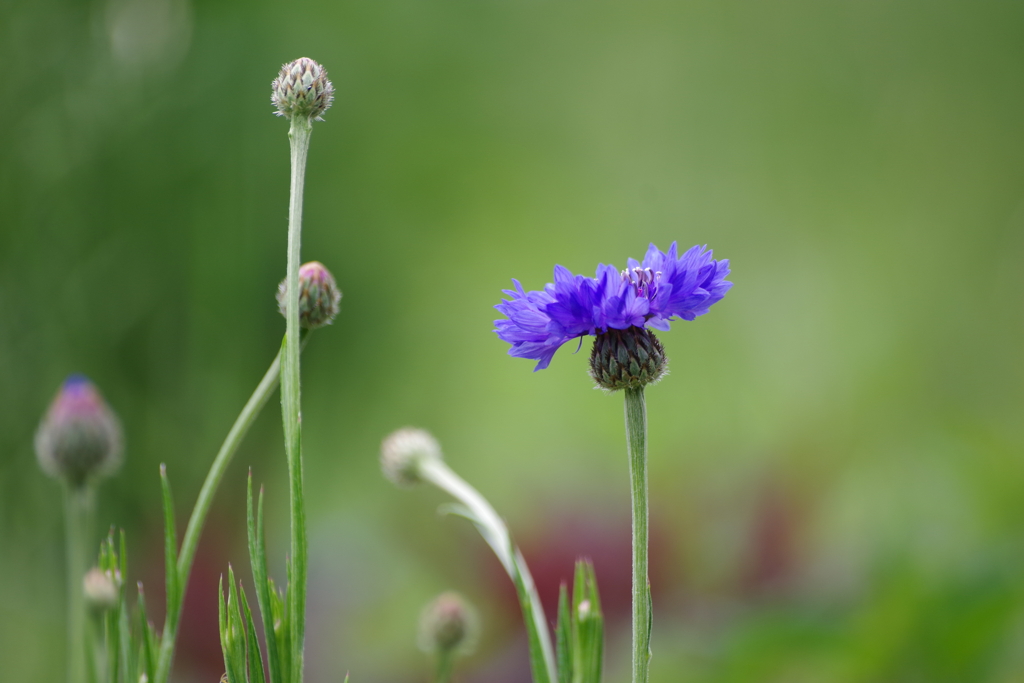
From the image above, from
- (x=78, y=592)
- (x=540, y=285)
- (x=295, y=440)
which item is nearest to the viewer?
(x=295, y=440)

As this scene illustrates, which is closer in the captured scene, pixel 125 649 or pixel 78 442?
pixel 125 649

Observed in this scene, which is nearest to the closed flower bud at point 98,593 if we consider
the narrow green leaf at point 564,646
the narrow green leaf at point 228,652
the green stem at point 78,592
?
the green stem at point 78,592

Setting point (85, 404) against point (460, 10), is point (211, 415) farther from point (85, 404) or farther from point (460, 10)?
point (460, 10)

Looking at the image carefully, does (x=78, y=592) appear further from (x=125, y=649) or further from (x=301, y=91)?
(x=301, y=91)

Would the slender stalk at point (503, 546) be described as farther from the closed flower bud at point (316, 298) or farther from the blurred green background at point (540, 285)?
the blurred green background at point (540, 285)

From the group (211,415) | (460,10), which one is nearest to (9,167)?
(211,415)

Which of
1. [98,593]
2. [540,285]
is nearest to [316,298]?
[98,593]
